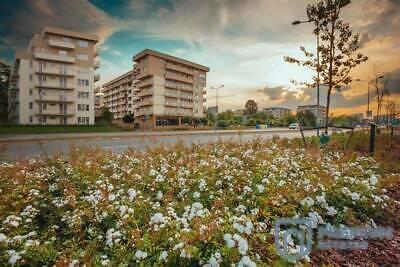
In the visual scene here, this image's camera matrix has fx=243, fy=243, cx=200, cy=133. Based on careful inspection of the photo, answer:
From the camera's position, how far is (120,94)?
97812 millimetres

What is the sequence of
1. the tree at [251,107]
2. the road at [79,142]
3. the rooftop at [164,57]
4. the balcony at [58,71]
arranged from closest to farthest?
the road at [79,142] → the balcony at [58,71] → the rooftop at [164,57] → the tree at [251,107]

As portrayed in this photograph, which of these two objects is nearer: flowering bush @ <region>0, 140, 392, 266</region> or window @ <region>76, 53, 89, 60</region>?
flowering bush @ <region>0, 140, 392, 266</region>

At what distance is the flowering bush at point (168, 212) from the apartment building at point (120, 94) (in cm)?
8482

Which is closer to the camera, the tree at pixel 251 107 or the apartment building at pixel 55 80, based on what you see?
the apartment building at pixel 55 80

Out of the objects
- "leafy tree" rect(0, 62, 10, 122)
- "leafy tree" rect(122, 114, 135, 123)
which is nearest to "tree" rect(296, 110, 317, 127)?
"leafy tree" rect(122, 114, 135, 123)

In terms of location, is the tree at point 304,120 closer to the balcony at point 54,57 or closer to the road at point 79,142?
the road at point 79,142

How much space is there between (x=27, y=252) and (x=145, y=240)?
1133 mm

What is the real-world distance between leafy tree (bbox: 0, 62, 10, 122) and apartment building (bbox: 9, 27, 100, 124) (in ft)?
4.02

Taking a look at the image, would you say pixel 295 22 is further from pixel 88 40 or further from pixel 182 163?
pixel 88 40

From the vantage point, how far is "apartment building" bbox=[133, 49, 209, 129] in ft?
213

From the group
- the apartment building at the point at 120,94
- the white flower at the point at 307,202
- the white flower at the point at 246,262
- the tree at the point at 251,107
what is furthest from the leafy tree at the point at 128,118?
the white flower at the point at 246,262

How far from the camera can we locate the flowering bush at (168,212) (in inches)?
92.7

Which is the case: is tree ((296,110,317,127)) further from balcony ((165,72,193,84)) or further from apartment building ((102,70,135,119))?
apartment building ((102,70,135,119))

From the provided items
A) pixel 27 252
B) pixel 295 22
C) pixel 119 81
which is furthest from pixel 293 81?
pixel 119 81
